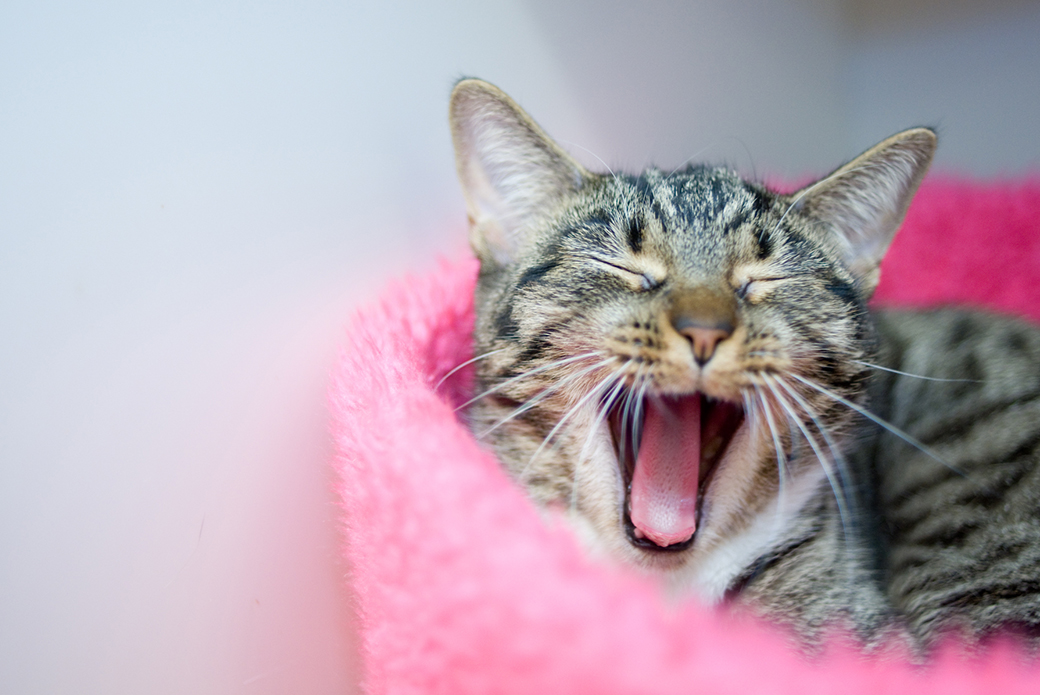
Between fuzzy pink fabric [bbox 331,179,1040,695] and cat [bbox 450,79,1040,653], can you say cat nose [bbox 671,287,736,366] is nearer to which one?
cat [bbox 450,79,1040,653]

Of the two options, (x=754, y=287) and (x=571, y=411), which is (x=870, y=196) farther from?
(x=571, y=411)

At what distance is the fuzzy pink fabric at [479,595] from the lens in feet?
1.75

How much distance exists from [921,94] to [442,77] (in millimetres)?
1480

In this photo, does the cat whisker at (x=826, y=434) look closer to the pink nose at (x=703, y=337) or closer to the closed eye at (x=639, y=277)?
the pink nose at (x=703, y=337)

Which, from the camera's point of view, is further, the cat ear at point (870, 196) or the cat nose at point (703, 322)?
the cat ear at point (870, 196)

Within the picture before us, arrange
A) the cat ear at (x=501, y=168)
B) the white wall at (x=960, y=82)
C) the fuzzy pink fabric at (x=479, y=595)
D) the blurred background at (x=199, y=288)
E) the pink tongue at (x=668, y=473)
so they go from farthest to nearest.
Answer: the white wall at (x=960, y=82) < the cat ear at (x=501, y=168) < the pink tongue at (x=668, y=473) < the blurred background at (x=199, y=288) < the fuzzy pink fabric at (x=479, y=595)

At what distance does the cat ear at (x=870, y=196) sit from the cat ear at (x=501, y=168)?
36 cm

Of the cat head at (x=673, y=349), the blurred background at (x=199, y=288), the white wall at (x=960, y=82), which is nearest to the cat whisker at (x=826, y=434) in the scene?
the cat head at (x=673, y=349)

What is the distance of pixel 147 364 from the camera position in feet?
2.57

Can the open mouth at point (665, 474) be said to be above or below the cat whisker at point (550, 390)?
below

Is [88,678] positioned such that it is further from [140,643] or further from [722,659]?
[722,659]

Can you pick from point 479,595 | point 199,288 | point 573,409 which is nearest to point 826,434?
point 573,409

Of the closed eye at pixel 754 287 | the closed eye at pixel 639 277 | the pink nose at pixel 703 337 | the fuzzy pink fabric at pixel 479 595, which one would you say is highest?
the closed eye at pixel 639 277

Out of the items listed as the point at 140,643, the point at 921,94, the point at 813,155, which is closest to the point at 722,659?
the point at 140,643
